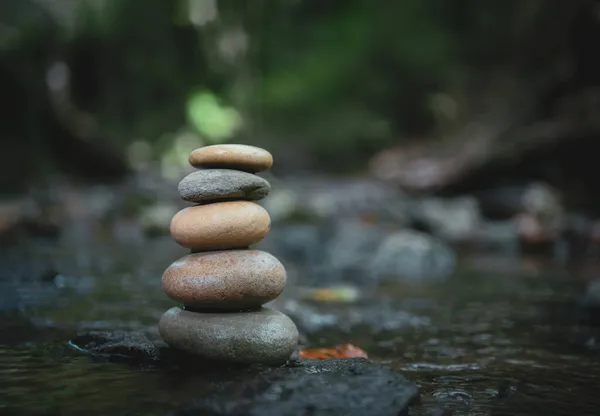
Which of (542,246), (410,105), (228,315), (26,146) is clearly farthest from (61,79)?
(228,315)

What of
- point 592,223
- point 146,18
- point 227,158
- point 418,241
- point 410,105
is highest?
point 146,18

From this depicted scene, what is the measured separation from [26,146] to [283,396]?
16.4 meters

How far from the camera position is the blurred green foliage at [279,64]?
22.1 m

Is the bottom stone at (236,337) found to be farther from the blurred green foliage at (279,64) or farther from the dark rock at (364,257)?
the blurred green foliage at (279,64)

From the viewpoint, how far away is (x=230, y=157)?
12.5 ft

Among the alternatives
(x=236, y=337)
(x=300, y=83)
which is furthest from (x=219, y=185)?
(x=300, y=83)

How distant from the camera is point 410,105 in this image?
24.9 m

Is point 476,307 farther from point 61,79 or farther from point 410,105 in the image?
point 410,105

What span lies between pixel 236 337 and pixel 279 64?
24818mm

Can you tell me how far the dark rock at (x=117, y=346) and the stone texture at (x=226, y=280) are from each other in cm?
31

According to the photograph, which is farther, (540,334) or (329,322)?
(329,322)

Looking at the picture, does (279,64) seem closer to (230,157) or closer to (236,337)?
(230,157)

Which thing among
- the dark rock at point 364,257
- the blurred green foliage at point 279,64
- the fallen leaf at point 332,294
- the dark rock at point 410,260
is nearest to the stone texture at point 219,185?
the fallen leaf at point 332,294

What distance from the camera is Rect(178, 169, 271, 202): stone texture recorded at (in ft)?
12.4
